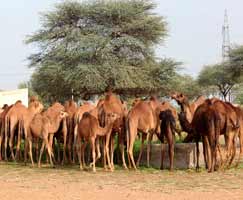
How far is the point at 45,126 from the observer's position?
13914mm

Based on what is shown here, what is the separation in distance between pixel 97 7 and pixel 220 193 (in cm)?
2387

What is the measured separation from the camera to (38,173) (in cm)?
1232

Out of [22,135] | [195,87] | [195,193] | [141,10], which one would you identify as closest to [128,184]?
[195,193]

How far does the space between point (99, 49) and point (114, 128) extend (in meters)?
17.4

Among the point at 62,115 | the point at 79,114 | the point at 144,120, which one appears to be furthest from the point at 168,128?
the point at 62,115

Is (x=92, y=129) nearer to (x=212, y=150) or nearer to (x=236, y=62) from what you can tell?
(x=212, y=150)

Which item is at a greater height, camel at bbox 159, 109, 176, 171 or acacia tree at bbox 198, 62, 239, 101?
acacia tree at bbox 198, 62, 239, 101

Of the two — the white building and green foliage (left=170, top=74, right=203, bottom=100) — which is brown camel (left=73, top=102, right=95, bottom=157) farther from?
green foliage (left=170, top=74, right=203, bottom=100)

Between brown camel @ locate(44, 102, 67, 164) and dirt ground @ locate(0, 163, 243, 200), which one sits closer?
dirt ground @ locate(0, 163, 243, 200)

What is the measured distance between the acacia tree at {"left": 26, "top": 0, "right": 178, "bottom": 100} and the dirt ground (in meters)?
17.0

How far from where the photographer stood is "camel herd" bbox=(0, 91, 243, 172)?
12.4 m

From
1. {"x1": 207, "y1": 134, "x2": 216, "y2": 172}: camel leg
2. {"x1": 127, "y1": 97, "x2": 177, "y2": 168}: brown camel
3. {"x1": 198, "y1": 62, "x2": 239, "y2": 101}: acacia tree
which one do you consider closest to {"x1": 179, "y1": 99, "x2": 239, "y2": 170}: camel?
{"x1": 207, "y1": 134, "x2": 216, "y2": 172}: camel leg

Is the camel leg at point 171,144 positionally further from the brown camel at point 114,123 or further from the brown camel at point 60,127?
the brown camel at point 60,127

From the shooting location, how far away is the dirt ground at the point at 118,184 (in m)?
9.09
